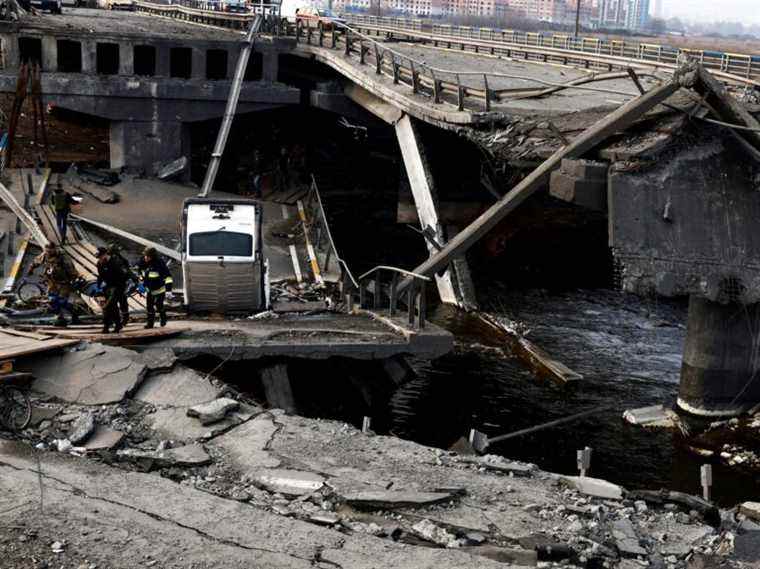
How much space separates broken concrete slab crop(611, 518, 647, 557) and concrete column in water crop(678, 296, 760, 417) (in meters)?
12.5

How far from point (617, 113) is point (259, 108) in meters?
→ 24.4

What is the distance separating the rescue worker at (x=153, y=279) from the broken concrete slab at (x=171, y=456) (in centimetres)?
574

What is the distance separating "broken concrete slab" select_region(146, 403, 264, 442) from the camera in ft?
59.4

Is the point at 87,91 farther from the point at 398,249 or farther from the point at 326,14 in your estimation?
the point at 326,14

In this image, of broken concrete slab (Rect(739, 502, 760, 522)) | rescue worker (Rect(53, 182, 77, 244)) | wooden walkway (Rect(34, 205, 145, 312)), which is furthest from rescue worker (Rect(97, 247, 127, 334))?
rescue worker (Rect(53, 182, 77, 244))

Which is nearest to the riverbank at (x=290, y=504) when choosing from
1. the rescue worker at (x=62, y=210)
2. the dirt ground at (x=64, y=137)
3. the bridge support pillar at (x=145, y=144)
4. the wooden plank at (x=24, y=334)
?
the wooden plank at (x=24, y=334)

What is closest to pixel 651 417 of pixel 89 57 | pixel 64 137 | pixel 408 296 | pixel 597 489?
pixel 408 296

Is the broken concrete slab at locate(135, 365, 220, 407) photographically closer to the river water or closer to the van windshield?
the van windshield

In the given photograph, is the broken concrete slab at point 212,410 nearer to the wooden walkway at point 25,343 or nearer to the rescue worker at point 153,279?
the wooden walkway at point 25,343

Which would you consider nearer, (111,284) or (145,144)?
(111,284)

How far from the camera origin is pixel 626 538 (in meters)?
15.2

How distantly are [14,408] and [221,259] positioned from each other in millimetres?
8169

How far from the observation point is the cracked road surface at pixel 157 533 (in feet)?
44.7

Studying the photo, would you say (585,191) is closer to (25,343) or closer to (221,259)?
(221,259)
